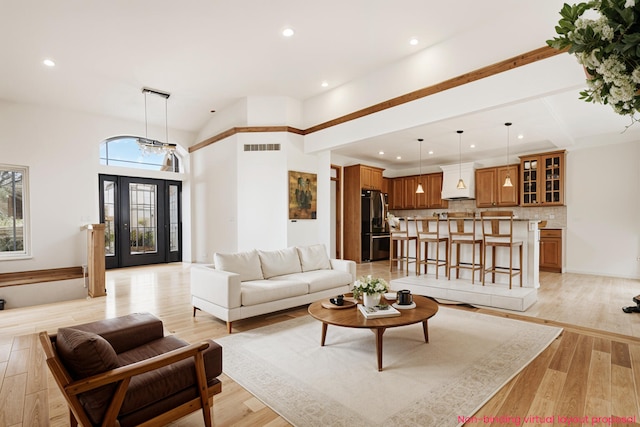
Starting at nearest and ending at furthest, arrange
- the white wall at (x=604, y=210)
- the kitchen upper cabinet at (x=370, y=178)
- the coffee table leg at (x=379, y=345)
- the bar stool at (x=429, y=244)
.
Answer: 1. the coffee table leg at (x=379, y=345)
2. the bar stool at (x=429, y=244)
3. the white wall at (x=604, y=210)
4. the kitchen upper cabinet at (x=370, y=178)

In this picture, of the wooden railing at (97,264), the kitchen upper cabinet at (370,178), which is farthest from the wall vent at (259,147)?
the wooden railing at (97,264)

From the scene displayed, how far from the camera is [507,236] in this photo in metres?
4.87

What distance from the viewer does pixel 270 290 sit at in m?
3.71

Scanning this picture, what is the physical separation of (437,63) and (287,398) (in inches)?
176

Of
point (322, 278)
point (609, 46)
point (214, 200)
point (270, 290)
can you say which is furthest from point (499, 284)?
point (214, 200)

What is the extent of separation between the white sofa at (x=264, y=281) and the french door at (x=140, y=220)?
16.2ft

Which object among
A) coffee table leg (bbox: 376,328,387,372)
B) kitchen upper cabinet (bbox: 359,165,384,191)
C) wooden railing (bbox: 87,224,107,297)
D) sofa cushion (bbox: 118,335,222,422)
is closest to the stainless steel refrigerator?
kitchen upper cabinet (bbox: 359,165,384,191)

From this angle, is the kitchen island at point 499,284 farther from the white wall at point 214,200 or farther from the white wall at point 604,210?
the white wall at point 214,200

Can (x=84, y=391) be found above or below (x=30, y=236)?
below

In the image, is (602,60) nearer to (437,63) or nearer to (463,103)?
(463,103)

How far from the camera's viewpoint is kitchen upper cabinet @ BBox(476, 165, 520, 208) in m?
7.89

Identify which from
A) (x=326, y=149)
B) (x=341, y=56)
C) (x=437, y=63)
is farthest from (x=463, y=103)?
(x=326, y=149)

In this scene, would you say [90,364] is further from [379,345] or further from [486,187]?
[486,187]

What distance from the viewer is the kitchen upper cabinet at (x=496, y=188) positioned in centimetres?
789
